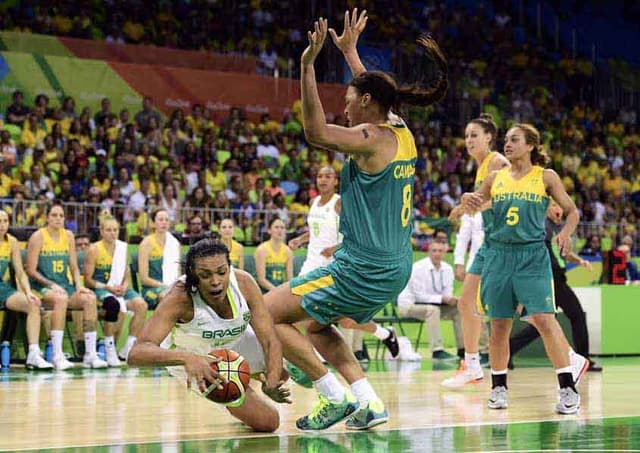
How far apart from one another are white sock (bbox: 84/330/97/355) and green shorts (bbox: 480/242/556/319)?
5.97m

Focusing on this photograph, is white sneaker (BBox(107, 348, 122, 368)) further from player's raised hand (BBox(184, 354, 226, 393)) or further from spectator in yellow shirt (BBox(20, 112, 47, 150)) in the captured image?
player's raised hand (BBox(184, 354, 226, 393))

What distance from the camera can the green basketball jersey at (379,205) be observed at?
6.06 meters

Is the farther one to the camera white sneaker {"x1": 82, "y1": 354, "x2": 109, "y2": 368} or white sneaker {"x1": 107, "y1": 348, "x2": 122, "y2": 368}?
white sneaker {"x1": 107, "y1": 348, "x2": 122, "y2": 368}

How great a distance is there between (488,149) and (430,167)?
1263cm

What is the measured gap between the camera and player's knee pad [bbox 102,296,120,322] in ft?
42.4

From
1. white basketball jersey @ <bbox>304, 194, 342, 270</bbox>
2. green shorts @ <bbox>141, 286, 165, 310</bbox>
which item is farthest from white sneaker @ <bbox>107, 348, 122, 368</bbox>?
white basketball jersey @ <bbox>304, 194, 342, 270</bbox>

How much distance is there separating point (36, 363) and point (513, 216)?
6267mm

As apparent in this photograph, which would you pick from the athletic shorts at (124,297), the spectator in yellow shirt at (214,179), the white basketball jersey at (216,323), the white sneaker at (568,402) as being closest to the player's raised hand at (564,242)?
the white sneaker at (568,402)

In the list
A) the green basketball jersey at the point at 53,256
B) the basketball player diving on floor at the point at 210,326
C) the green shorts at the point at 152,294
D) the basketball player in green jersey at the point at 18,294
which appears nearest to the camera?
the basketball player diving on floor at the point at 210,326

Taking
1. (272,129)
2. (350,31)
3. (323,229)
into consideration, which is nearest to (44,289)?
(323,229)

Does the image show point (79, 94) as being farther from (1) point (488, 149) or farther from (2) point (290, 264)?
(1) point (488, 149)

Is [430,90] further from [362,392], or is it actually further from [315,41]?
[362,392]

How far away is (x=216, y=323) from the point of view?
5.98 meters

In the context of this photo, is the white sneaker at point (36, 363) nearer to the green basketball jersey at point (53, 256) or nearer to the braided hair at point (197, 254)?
the green basketball jersey at point (53, 256)
